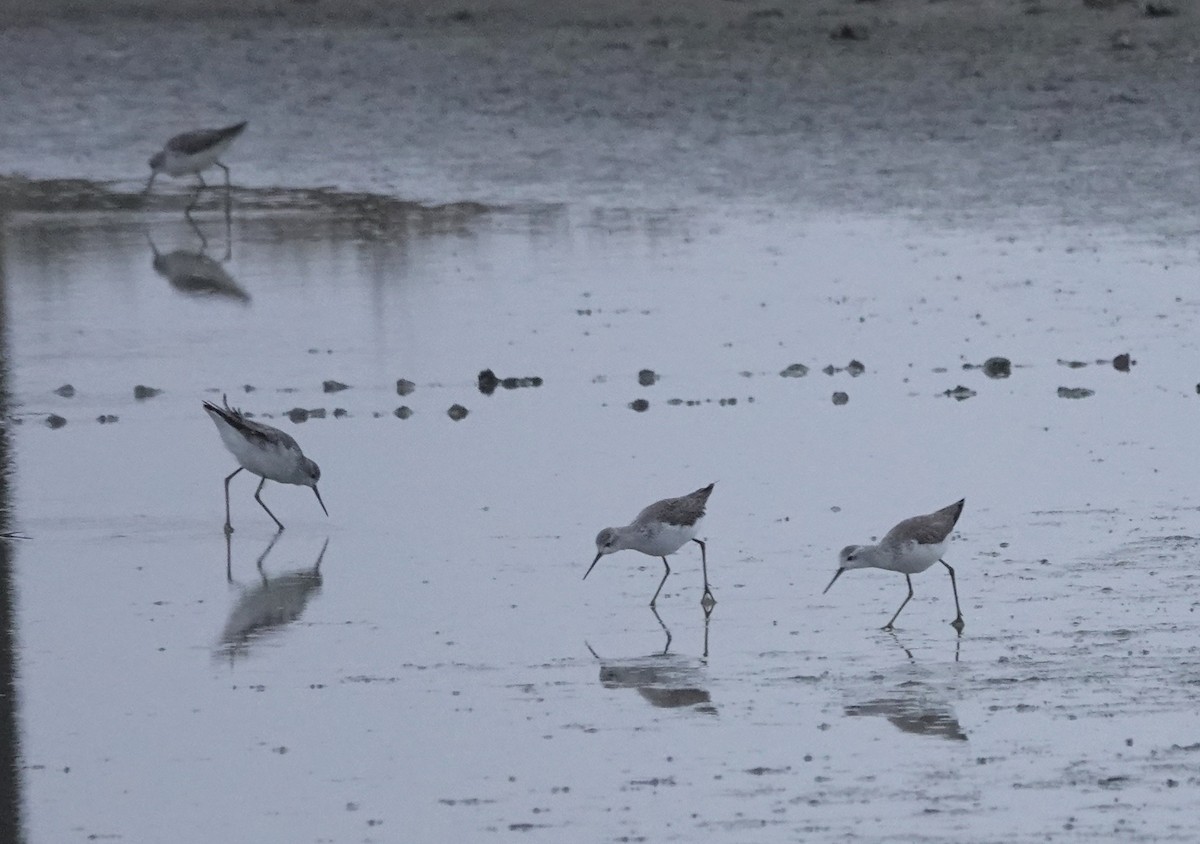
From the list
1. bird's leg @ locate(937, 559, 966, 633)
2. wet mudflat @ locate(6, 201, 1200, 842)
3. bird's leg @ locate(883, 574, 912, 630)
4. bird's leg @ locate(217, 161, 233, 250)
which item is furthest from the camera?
bird's leg @ locate(217, 161, 233, 250)

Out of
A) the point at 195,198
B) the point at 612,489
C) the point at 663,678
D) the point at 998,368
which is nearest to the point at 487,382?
the point at 612,489

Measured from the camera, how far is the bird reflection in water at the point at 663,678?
8.90 m

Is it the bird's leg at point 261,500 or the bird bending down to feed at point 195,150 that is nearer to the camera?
the bird's leg at point 261,500

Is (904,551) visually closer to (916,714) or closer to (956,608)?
(956,608)

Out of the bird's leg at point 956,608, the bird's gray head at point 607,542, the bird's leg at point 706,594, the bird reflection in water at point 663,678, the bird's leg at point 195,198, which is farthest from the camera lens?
the bird's leg at point 195,198

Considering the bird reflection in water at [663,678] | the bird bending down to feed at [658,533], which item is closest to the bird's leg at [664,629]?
the bird reflection in water at [663,678]

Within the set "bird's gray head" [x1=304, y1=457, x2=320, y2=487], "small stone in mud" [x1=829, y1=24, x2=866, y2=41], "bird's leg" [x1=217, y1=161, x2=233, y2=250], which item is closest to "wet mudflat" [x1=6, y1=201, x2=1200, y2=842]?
"bird's gray head" [x1=304, y1=457, x2=320, y2=487]

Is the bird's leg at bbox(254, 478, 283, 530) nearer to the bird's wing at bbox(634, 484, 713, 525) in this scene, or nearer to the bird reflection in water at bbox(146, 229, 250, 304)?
the bird's wing at bbox(634, 484, 713, 525)

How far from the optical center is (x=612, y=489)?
1220 cm

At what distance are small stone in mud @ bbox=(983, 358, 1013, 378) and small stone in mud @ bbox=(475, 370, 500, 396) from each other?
3.01 m

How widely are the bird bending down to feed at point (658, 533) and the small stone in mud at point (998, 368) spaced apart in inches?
176

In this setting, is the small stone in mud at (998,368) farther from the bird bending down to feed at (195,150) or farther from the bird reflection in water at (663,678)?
the bird bending down to feed at (195,150)

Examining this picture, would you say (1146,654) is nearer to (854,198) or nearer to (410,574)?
(410,574)

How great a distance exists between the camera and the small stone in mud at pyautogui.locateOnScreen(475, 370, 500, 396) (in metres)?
14.6
